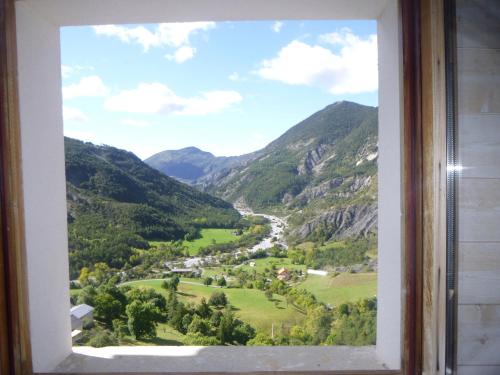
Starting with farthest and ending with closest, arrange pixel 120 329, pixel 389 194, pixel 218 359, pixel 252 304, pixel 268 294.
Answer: pixel 268 294 < pixel 252 304 < pixel 120 329 < pixel 218 359 < pixel 389 194

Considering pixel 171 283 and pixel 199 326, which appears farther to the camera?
pixel 171 283

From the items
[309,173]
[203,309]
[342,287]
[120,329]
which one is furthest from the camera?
[309,173]

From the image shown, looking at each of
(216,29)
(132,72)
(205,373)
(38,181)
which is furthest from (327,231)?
(132,72)

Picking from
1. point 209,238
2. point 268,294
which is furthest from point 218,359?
point 209,238

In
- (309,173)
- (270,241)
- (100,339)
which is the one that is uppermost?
(309,173)

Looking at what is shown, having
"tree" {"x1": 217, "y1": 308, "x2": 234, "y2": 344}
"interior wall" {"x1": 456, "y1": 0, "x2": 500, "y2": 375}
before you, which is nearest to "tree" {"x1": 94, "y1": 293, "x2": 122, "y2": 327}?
"tree" {"x1": 217, "y1": 308, "x2": 234, "y2": 344}

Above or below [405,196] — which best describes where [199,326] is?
below

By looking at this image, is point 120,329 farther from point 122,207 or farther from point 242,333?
point 122,207

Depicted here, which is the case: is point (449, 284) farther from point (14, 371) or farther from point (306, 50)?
point (306, 50)

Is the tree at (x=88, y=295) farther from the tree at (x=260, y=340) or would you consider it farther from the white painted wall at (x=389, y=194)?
the white painted wall at (x=389, y=194)
